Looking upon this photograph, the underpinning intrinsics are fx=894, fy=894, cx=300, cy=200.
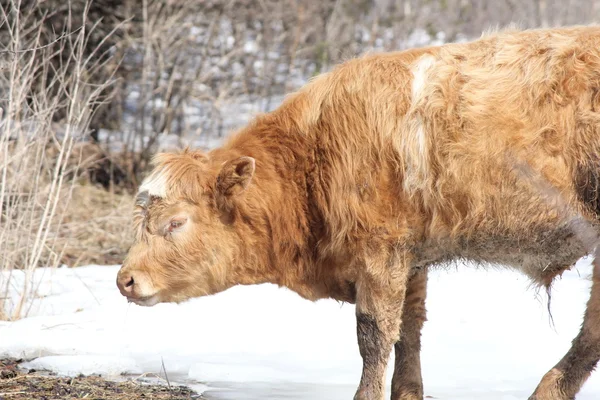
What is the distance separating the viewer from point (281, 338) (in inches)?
264

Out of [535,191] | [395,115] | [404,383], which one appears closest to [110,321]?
[404,383]

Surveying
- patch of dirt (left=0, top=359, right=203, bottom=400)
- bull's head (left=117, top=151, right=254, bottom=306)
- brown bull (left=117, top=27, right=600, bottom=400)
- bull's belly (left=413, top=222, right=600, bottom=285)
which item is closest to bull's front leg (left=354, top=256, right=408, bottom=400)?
brown bull (left=117, top=27, right=600, bottom=400)

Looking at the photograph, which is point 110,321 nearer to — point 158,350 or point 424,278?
point 158,350

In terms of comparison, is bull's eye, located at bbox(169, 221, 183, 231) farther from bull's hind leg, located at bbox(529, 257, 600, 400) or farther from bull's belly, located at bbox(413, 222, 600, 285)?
bull's hind leg, located at bbox(529, 257, 600, 400)

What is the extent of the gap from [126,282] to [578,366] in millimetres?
2591

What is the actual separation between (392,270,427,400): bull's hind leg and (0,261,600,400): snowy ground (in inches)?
13.8

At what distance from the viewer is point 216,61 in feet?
42.6

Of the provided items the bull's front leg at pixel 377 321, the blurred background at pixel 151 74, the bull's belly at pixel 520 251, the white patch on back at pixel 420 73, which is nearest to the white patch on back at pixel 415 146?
the white patch on back at pixel 420 73

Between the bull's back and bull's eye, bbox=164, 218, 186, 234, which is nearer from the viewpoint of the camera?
the bull's back

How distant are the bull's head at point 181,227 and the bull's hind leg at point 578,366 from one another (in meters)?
1.91

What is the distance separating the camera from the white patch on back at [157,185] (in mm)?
5070

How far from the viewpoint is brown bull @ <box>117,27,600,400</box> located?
15.2 ft

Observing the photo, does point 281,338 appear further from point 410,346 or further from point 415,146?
point 415,146

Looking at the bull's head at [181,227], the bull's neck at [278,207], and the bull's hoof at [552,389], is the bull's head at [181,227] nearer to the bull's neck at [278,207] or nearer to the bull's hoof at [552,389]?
the bull's neck at [278,207]
